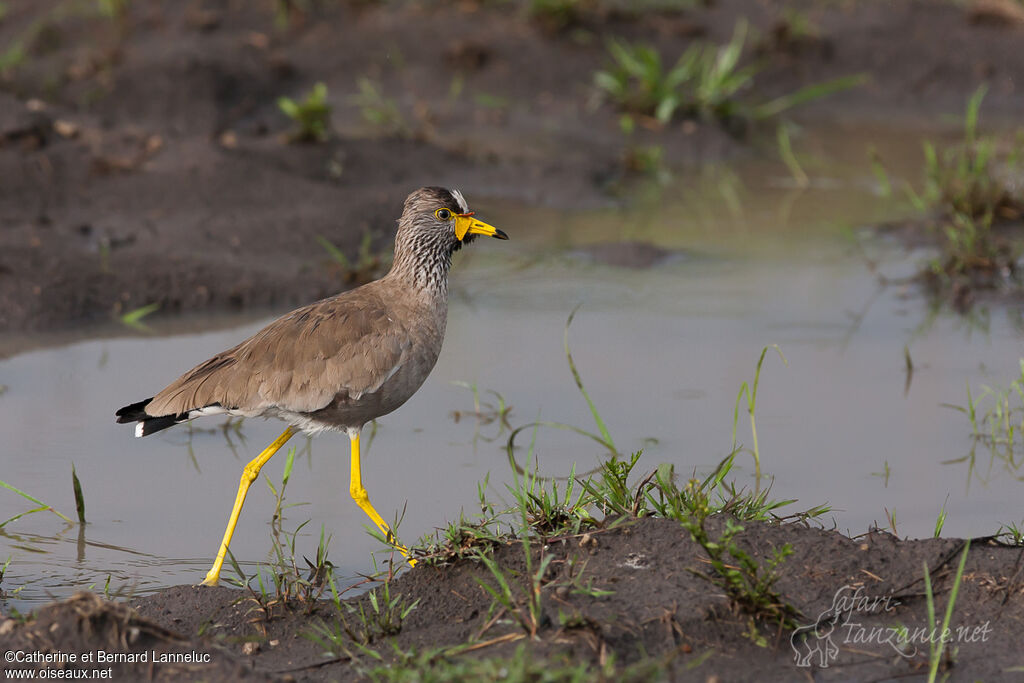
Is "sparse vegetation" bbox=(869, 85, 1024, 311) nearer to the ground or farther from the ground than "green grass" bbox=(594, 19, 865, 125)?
nearer to the ground

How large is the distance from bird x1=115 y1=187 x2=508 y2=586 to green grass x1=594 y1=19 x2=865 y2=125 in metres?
6.69

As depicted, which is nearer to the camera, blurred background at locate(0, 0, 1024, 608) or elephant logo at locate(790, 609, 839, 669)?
elephant logo at locate(790, 609, 839, 669)

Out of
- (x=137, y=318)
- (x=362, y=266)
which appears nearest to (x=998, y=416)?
(x=362, y=266)

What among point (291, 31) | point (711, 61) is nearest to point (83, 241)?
point (291, 31)

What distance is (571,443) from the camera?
6.23 m

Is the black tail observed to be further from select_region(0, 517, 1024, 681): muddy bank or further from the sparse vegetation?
the sparse vegetation

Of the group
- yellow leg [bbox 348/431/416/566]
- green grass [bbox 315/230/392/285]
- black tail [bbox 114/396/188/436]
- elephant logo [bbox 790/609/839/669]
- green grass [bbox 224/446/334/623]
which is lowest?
elephant logo [bbox 790/609/839/669]

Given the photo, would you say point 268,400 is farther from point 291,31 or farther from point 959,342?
point 291,31

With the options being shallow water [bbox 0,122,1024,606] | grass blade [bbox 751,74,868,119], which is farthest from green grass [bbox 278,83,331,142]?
grass blade [bbox 751,74,868,119]

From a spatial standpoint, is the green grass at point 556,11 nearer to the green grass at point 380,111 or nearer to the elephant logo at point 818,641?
the green grass at point 380,111

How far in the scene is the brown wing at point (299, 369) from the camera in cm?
522

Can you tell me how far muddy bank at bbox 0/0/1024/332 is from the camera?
8461 millimetres

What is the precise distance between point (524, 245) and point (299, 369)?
4357 millimetres

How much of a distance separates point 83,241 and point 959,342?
5.69 meters
